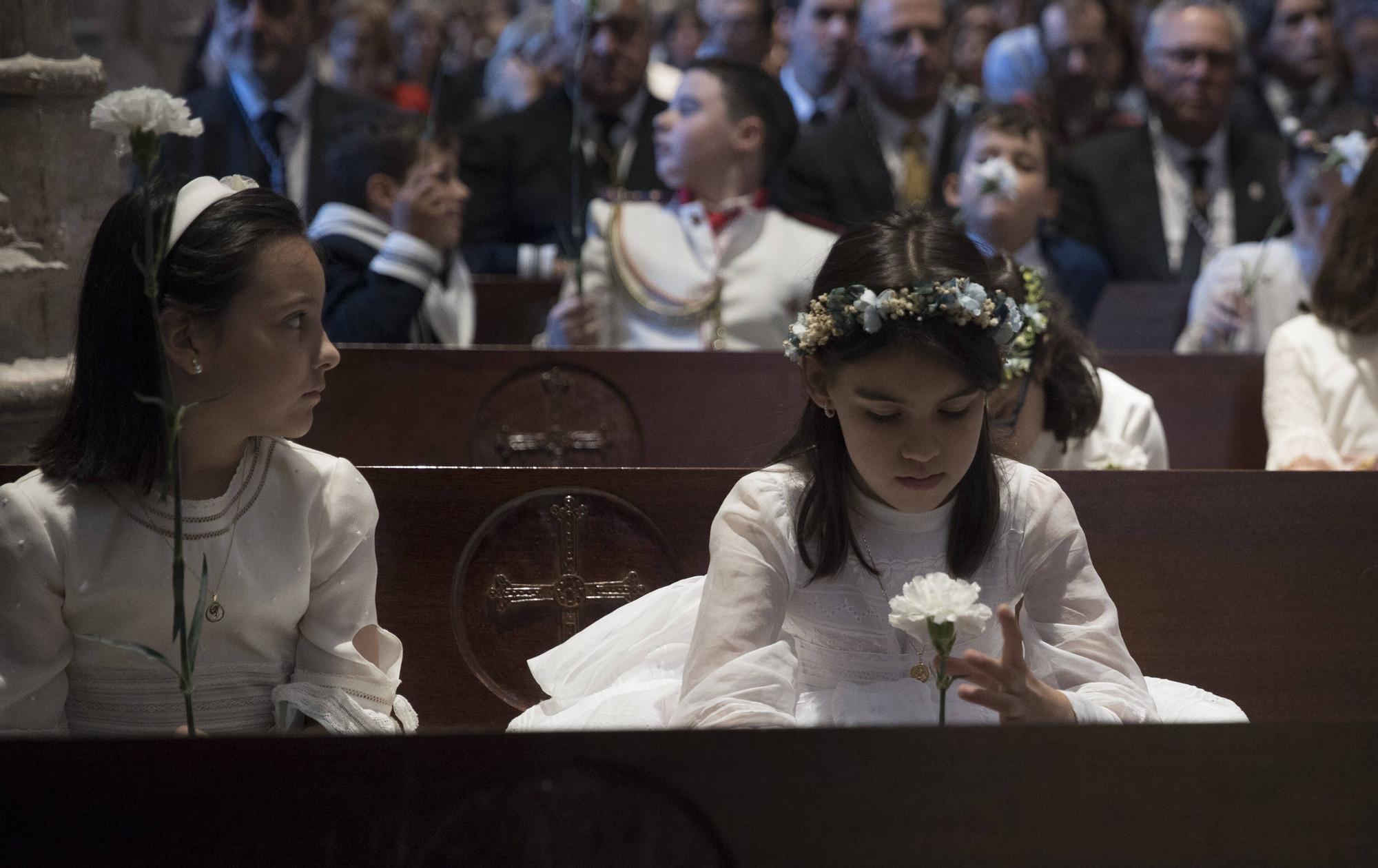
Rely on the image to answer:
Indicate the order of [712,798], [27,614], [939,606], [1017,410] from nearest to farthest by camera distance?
[712,798]
[939,606]
[27,614]
[1017,410]

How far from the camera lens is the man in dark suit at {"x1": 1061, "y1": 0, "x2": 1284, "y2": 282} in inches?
267

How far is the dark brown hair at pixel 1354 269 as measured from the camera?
164 inches

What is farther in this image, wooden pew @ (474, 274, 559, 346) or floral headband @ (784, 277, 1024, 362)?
wooden pew @ (474, 274, 559, 346)

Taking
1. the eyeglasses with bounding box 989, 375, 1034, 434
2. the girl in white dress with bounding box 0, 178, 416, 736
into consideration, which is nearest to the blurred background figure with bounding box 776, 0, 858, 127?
the eyeglasses with bounding box 989, 375, 1034, 434

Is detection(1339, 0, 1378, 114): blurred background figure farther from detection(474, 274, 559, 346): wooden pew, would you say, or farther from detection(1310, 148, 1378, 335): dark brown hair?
detection(474, 274, 559, 346): wooden pew

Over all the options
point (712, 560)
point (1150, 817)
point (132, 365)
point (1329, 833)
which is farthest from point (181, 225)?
point (1329, 833)

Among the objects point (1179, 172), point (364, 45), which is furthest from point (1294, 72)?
point (364, 45)

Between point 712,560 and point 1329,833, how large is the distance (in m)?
1.08

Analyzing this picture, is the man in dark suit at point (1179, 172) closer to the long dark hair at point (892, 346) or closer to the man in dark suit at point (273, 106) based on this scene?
the man in dark suit at point (273, 106)

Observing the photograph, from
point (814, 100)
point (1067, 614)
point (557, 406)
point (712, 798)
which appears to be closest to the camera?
point (712, 798)

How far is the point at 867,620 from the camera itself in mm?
2607

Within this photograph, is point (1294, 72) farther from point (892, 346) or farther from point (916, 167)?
point (892, 346)

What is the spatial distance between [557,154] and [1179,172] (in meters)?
2.87

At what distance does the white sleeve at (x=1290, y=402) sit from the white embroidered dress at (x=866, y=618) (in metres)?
1.78
